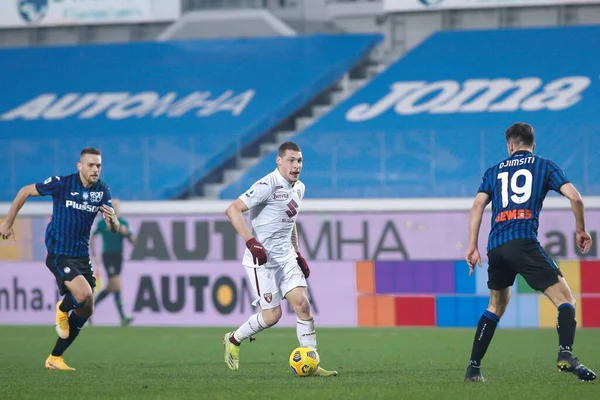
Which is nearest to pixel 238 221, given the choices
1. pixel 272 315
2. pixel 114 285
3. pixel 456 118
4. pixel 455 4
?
pixel 272 315

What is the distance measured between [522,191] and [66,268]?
458 cm

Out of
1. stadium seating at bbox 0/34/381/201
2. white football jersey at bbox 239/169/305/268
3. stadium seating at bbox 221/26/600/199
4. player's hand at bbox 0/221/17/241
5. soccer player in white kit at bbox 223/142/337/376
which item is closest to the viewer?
soccer player in white kit at bbox 223/142/337/376

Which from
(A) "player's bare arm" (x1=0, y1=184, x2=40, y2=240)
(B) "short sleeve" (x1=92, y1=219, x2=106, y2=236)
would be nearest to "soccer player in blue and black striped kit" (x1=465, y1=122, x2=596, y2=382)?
(A) "player's bare arm" (x1=0, y1=184, x2=40, y2=240)

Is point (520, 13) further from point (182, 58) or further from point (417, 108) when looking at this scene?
point (182, 58)

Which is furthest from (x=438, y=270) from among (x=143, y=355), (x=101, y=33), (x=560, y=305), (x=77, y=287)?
(x=101, y=33)

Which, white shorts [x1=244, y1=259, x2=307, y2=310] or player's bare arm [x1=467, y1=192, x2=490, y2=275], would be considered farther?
white shorts [x1=244, y1=259, x2=307, y2=310]

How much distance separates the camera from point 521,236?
26.3 ft

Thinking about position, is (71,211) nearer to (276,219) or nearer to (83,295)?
(83,295)

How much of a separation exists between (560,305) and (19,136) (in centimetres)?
1800

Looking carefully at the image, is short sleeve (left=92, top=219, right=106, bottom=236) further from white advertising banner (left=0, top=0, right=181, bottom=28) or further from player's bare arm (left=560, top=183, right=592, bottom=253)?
player's bare arm (left=560, top=183, right=592, bottom=253)

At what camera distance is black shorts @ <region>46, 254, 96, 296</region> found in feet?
34.4

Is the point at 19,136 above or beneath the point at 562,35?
beneath

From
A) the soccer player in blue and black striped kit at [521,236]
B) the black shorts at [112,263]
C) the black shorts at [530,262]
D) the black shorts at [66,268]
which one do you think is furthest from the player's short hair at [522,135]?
the black shorts at [112,263]

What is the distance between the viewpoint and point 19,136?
24.0m
